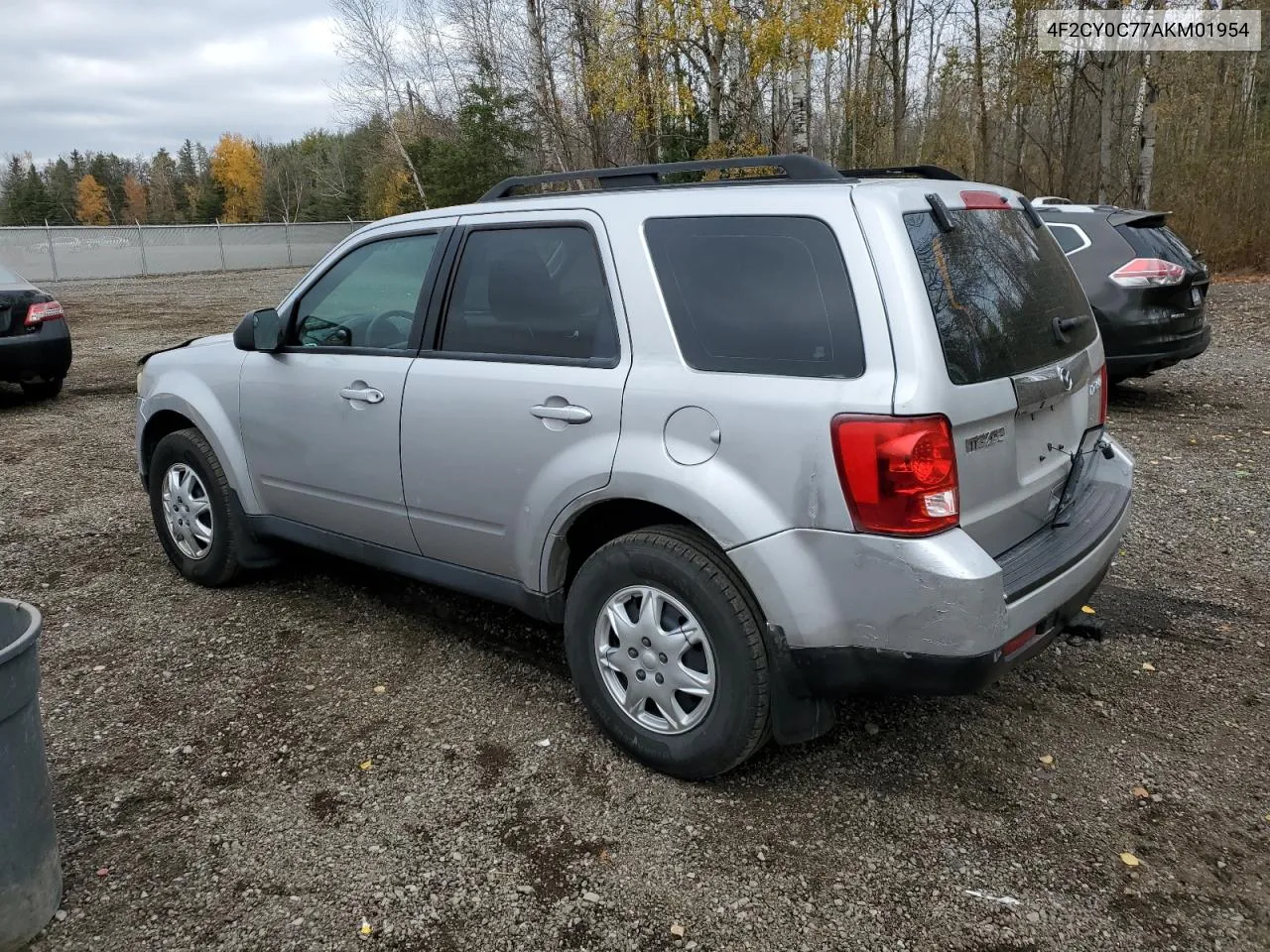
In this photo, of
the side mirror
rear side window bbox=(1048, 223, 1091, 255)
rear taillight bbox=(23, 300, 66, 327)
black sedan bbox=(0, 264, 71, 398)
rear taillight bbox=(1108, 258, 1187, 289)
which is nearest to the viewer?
the side mirror

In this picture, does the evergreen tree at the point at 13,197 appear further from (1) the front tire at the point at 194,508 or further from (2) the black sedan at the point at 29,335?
(1) the front tire at the point at 194,508

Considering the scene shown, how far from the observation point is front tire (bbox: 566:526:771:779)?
2.84m

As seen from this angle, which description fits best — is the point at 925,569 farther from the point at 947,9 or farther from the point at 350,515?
the point at 947,9

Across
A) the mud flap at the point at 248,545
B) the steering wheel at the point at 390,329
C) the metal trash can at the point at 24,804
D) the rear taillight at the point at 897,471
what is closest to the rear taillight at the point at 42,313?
the mud flap at the point at 248,545

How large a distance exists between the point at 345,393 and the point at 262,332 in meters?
0.63

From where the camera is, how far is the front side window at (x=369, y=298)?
12.7 feet

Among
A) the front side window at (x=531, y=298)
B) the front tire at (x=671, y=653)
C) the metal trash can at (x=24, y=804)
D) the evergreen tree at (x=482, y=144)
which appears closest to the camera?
the metal trash can at (x=24, y=804)

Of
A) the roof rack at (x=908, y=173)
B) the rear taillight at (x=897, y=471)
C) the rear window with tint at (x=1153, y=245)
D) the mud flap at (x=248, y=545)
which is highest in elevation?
the roof rack at (x=908, y=173)

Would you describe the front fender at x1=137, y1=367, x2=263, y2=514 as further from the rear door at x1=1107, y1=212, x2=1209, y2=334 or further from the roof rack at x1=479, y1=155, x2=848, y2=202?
the rear door at x1=1107, y1=212, x2=1209, y2=334

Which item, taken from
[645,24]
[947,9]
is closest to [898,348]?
[645,24]

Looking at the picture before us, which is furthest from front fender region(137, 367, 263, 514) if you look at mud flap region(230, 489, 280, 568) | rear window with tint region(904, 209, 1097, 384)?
rear window with tint region(904, 209, 1097, 384)

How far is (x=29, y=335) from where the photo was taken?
9.22m

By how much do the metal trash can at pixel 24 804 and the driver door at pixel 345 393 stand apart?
149cm

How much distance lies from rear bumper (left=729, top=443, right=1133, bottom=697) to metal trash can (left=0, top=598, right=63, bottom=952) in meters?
1.87
